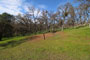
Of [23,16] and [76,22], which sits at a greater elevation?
[23,16]

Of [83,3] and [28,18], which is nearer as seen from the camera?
[83,3]

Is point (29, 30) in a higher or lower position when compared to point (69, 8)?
lower

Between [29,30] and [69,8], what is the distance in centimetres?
2184

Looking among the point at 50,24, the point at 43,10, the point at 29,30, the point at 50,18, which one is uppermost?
the point at 43,10

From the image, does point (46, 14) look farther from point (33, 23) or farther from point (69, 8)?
point (69, 8)

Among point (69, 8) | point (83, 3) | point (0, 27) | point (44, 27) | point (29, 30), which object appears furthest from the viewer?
point (44, 27)

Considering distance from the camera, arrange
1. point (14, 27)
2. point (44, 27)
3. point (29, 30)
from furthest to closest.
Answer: point (44, 27)
point (29, 30)
point (14, 27)

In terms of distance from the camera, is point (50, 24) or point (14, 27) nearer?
point (14, 27)

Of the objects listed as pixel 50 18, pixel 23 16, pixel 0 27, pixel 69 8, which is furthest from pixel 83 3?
pixel 23 16

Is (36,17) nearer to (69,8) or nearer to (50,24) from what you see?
(50,24)

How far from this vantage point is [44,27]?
40.7 metres

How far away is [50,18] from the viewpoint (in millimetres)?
36531

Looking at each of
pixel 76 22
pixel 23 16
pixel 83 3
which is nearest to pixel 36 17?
pixel 23 16

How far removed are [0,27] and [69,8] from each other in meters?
24.2
